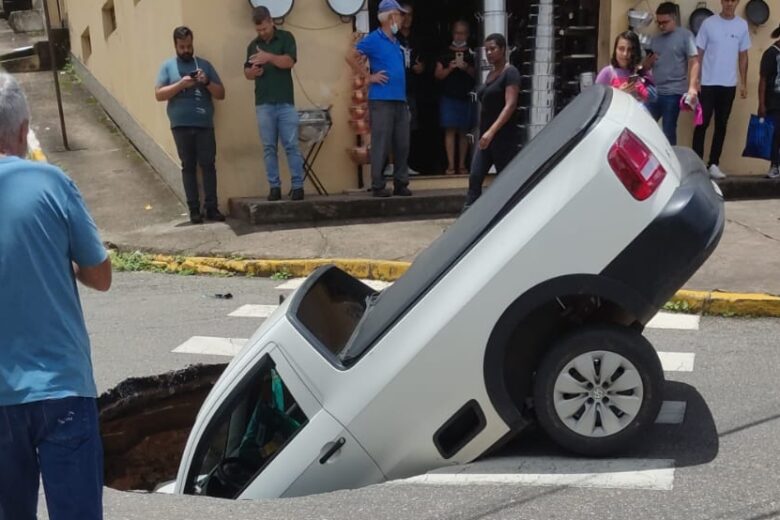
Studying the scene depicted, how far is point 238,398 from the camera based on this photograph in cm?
429

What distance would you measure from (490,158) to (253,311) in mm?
2902

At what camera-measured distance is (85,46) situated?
16.5m

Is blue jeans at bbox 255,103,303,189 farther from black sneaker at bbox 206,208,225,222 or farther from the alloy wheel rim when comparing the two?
the alloy wheel rim

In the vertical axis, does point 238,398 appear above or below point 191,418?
above

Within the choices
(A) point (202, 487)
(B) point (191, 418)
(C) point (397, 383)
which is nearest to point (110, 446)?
(B) point (191, 418)

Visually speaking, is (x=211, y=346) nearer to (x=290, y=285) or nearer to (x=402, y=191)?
(x=290, y=285)

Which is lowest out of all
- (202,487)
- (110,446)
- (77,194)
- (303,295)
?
(110,446)

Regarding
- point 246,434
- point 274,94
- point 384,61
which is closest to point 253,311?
point 274,94

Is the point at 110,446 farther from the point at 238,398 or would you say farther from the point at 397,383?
the point at 397,383

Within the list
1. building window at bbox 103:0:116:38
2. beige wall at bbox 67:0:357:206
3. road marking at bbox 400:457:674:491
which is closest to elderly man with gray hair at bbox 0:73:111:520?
road marking at bbox 400:457:674:491

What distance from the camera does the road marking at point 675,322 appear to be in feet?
22.1

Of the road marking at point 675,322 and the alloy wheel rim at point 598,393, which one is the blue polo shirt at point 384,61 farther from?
the alloy wheel rim at point 598,393

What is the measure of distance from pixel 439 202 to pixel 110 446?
533 cm

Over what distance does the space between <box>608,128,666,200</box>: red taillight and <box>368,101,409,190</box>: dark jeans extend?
6251mm
